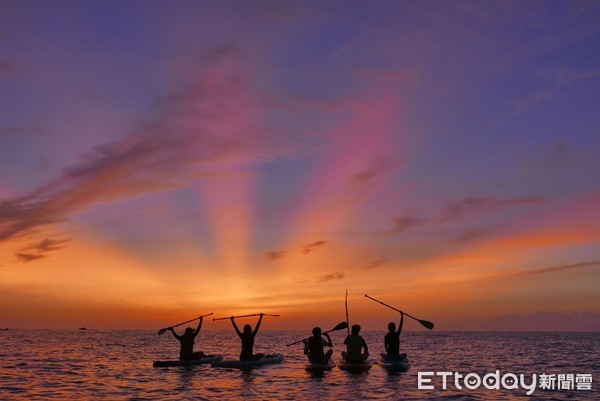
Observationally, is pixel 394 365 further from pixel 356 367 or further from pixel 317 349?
pixel 317 349

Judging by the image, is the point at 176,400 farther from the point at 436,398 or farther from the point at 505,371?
the point at 505,371

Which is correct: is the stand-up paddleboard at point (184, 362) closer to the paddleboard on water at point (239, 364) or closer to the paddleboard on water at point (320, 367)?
the paddleboard on water at point (239, 364)

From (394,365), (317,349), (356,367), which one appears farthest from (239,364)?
(394,365)

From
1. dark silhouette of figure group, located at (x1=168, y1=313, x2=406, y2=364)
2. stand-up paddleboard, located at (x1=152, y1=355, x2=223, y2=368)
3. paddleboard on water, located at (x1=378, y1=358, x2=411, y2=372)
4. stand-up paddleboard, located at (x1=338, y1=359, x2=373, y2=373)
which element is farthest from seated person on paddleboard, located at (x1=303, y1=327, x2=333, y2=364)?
stand-up paddleboard, located at (x1=152, y1=355, x2=223, y2=368)

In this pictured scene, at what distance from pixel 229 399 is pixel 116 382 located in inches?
388

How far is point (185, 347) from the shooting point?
36906mm

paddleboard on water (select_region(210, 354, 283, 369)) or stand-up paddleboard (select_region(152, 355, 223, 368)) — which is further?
stand-up paddleboard (select_region(152, 355, 223, 368))

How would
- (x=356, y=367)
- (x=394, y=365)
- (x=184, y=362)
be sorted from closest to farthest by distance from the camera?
(x=356, y=367) → (x=394, y=365) → (x=184, y=362)

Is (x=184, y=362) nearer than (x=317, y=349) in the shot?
No

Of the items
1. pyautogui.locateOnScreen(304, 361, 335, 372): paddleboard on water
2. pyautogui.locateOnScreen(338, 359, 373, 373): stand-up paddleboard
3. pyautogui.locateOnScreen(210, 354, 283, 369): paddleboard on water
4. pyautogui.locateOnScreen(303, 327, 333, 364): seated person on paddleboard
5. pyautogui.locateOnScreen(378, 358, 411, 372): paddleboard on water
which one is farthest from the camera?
pyautogui.locateOnScreen(210, 354, 283, 369): paddleboard on water

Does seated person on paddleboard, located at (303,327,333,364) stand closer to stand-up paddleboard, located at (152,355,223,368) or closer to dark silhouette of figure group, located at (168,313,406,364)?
dark silhouette of figure group, located at (168,313,406,364)

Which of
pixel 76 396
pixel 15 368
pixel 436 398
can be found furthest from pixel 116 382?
pixel 436 398

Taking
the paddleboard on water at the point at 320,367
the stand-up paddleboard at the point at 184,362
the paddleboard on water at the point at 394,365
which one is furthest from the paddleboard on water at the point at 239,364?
the paddleboard on water at the point at 394,365

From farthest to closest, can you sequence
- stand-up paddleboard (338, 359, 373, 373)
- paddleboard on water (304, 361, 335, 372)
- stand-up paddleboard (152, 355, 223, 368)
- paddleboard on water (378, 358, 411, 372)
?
1. stand-up paddleboard (152, 355, 223, 368)
2. paddleboard on water (378, 358, 411, 372)
3. paddleboard on water (304, 361, 335, 372)
4. stand-up paddleboard (338, 359, 373, 373)
